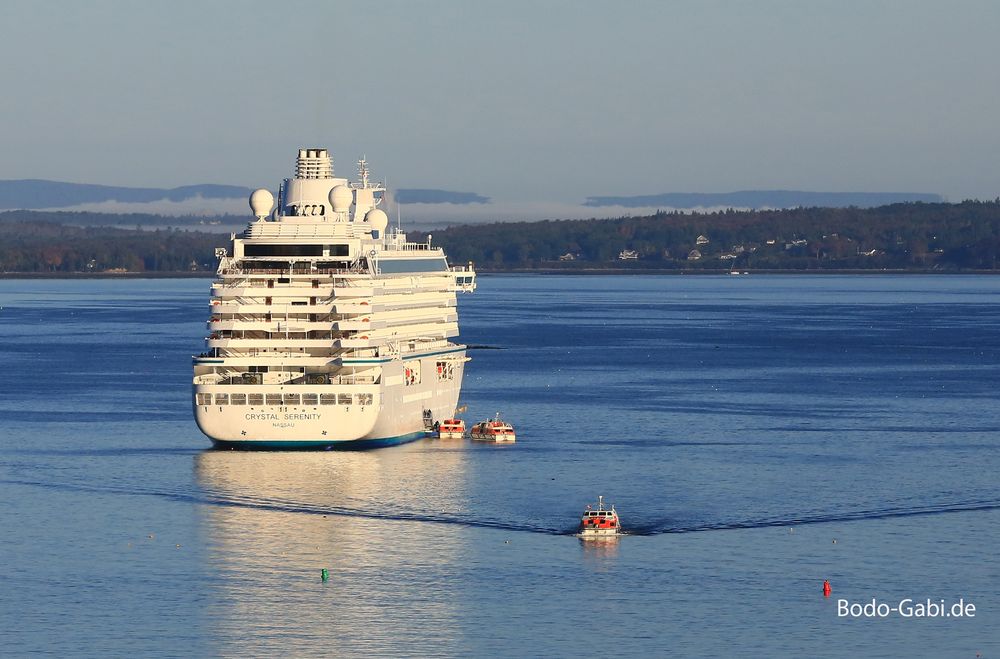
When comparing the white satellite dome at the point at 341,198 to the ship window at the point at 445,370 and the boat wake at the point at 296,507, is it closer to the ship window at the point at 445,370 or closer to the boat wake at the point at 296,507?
the ship window at the point at 445,370

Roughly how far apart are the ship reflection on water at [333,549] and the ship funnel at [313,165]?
1488 cm

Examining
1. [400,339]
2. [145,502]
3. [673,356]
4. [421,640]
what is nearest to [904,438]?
[400,339]

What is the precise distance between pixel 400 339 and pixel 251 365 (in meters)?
9.38

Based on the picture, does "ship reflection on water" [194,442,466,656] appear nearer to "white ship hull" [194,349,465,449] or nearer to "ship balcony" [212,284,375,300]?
"white ship hull" [194,349,465,449]

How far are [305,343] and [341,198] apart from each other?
10711 mm

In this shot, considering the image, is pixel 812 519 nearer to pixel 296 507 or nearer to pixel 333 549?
pixel 333 549

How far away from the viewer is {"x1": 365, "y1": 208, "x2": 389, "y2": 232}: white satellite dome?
96.6 m

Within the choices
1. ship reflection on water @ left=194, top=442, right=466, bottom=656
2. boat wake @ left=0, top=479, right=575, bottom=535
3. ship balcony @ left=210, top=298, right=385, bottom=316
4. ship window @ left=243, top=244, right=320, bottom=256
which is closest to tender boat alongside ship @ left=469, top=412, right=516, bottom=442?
ship reflection on water @ left=194, top=442, right=466, bottom=656

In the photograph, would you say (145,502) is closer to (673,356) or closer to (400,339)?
(400,339)

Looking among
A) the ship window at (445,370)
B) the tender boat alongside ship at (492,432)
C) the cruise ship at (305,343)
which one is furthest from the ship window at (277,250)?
the tender boat alongside ship at (492,432)

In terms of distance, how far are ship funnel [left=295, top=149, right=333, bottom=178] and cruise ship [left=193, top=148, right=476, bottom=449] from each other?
187 inches

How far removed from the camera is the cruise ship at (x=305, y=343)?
8406cm

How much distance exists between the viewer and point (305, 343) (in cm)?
8456

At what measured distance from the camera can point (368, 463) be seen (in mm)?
84188
